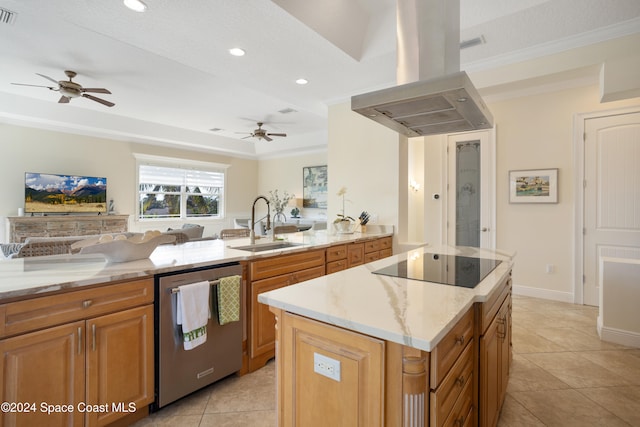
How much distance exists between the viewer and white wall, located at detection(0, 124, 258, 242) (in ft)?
17.9

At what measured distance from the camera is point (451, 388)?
1.09 metres

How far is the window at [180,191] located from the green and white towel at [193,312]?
20.7ft

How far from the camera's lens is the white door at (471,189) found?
4402 millimetres

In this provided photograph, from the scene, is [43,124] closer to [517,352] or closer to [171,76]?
[171,76]

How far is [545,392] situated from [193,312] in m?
2.45

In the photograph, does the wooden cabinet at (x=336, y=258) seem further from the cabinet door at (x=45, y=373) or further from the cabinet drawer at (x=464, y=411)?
the cabinet door at (x=45, y=373)

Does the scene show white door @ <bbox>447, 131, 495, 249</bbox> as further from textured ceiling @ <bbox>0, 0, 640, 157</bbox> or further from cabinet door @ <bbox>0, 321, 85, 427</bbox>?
cabinet door @ <bbox>0, 321, 85, 427</bbox>

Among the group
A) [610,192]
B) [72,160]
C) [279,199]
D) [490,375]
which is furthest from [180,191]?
[610,192]

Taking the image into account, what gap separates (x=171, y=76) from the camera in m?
4.17

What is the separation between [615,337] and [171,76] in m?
5.89

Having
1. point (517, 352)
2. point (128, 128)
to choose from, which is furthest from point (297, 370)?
point (128, 128)

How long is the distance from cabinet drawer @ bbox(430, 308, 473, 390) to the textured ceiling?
2386 millimetres

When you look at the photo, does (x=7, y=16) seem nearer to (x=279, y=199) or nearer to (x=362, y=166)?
(x=362, y=166)

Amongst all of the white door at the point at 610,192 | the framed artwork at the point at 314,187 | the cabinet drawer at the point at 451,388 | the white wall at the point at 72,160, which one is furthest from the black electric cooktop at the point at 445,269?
the white wall at the point at 72,160
